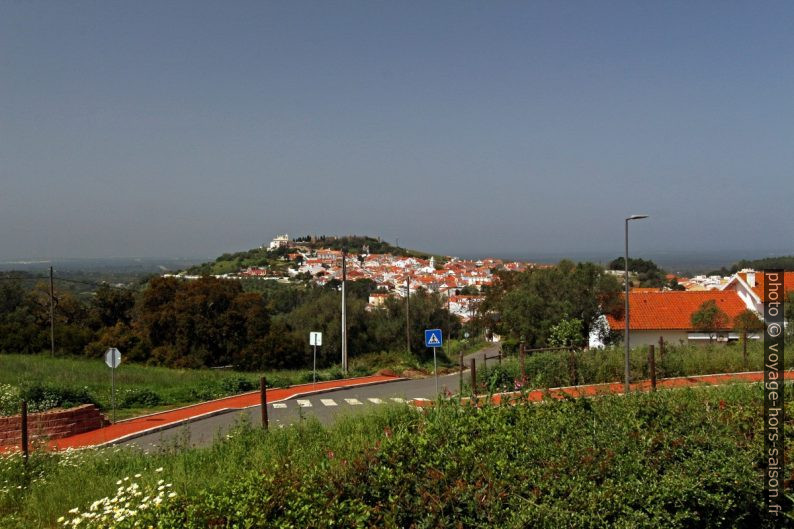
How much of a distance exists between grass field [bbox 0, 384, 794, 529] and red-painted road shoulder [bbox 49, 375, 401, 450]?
688 centimetres

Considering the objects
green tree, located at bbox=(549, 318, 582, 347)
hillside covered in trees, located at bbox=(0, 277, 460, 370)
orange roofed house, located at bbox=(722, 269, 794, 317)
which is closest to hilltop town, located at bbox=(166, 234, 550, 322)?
hillside covered in trees, located at bbox=(0, 277, 460, 370)

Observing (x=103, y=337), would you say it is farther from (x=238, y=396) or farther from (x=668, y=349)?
(x=668, y=349)

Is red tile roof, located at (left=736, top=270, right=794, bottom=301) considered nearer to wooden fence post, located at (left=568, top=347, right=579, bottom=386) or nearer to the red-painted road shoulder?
the red-painted road shoulder

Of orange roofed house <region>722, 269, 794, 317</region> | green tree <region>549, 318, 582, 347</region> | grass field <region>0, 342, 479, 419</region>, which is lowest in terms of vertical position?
grass field <region>0, 342, 479, 419</region>

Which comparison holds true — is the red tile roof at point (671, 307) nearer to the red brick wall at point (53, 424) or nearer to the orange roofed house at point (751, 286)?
the orange roofed house at point (751, 286)

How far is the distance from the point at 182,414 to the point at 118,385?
6.27 meters

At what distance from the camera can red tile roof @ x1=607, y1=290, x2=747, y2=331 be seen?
40031mm

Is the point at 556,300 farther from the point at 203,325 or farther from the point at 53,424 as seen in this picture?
the point at 53,424

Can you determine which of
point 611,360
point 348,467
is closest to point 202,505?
point 348,467

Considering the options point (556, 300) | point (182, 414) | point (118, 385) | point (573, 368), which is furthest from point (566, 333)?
point (118, 385)

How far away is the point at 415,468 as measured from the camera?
18.6 ft

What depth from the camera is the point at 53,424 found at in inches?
625

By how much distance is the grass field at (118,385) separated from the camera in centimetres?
1827

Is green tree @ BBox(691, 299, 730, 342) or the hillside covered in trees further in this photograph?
the hillside covered in trees
